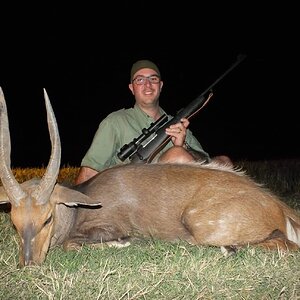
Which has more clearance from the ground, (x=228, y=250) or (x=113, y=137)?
(x=113, y=137)

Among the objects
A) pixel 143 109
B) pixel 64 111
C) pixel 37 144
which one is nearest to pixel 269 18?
pixel 64 111

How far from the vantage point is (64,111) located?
136 ft

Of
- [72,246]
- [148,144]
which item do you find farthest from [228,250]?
[148,144]

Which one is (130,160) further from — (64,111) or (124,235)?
(64,111)

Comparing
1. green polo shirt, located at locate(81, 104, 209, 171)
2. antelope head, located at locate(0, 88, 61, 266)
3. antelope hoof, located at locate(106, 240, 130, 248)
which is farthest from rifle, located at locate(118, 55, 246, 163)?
antelope head, located at locate(0, 88, 61, 266)

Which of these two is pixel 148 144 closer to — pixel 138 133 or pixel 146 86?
pixel 138 133

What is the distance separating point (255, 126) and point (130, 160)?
27.2 m

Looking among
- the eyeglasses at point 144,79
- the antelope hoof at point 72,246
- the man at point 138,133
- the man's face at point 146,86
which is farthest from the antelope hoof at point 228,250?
the eyeglasses at point 144,79

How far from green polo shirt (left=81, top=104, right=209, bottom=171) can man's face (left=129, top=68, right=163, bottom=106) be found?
208 mm

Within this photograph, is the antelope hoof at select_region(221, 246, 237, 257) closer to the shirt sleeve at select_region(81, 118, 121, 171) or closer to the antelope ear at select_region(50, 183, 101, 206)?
the antelope ear at select_region(50, 183, 101, 206)

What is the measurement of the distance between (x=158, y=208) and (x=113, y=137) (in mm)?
1706

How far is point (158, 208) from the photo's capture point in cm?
524

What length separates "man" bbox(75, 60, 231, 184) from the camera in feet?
21.5

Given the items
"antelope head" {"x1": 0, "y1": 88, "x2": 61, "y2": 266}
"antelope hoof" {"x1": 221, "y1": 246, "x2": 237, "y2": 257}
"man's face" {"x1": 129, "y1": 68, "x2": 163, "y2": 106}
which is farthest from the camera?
"man's face" {"x1": 129, "y1": 68, "x2": 163, "y2": 106}
